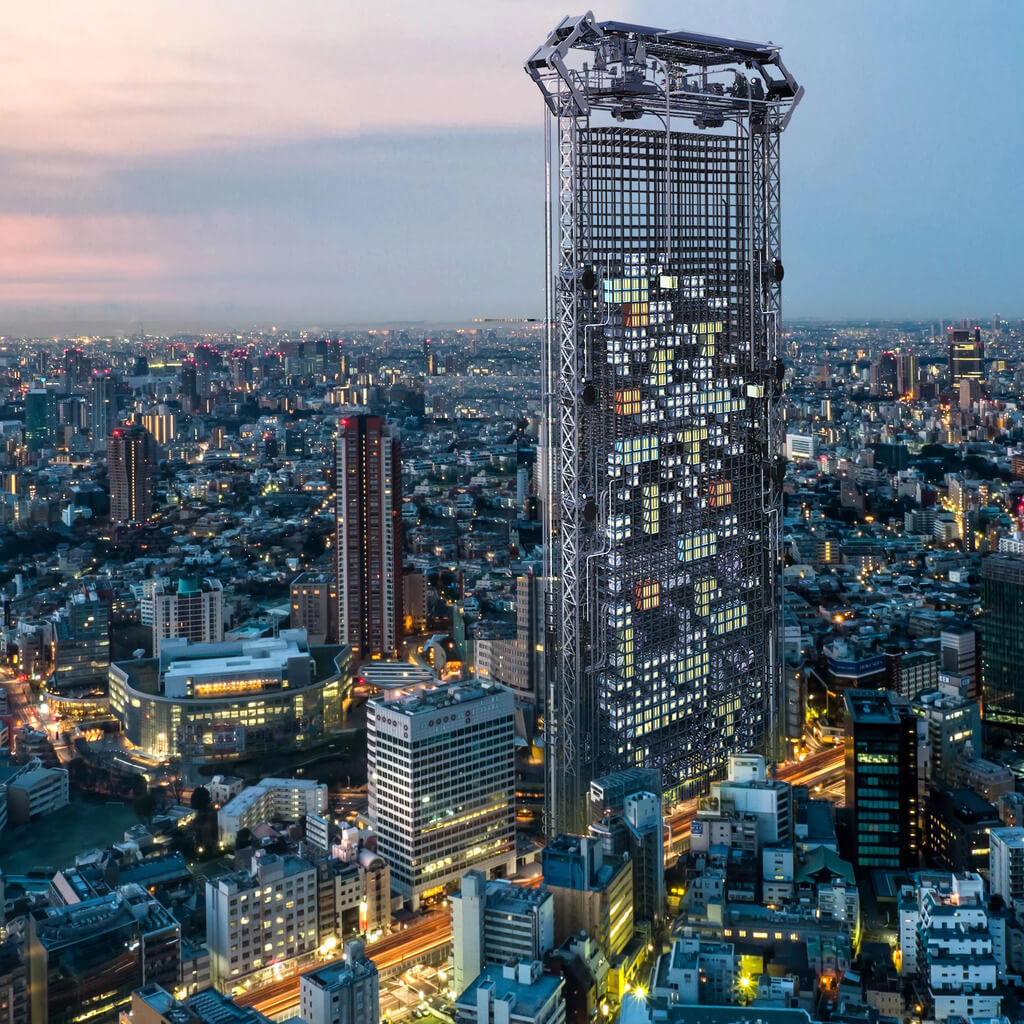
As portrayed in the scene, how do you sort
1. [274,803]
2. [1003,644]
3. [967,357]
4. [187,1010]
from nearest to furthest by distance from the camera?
1. [187,1010]
2. [274,803]
3. [1003,644]
4. [967,357]

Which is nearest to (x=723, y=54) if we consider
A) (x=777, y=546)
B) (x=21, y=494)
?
→ (x=777, y=546)

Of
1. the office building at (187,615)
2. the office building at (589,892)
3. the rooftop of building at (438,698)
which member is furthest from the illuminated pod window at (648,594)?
the office building at (187,615)

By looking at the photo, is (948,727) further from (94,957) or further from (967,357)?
(967,357)

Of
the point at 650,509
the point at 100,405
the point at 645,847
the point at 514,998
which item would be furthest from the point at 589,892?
the point at 100,405

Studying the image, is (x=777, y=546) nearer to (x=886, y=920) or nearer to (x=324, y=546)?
(x=886, y=920)

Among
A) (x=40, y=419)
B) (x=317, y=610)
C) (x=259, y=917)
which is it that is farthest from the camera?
(x=40, y=419)
